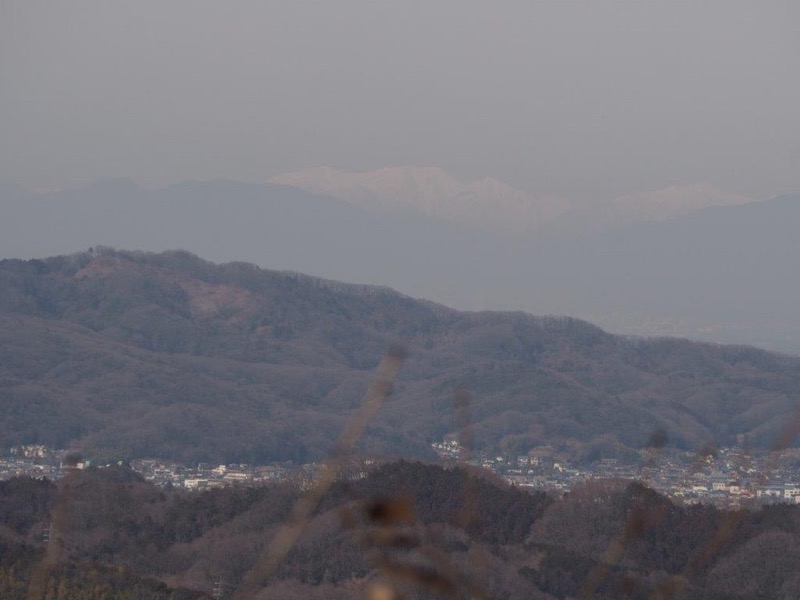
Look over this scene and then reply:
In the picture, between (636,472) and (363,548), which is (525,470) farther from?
(363,548)

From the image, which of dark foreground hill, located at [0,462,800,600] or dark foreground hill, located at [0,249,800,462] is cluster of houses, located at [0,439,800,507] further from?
dark foreground hill, located at [0,462,800,600]

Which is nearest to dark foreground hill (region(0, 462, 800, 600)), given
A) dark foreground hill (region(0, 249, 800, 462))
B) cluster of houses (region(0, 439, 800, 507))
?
cluster of houses (region(0, 439, 800, 507))

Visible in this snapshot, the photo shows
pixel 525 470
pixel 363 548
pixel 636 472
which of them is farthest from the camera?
pixel 525 470

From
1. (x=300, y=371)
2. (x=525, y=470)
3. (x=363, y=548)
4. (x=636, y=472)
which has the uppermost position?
(x=300, y=371)

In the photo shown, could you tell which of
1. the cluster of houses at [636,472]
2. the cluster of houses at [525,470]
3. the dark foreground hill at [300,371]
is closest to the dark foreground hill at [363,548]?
the cluster of houses at [636,472]

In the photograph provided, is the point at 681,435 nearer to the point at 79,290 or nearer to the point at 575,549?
the point at 79,290

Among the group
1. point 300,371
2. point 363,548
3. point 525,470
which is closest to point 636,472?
point 525,470
